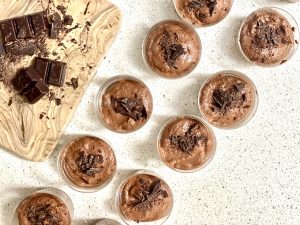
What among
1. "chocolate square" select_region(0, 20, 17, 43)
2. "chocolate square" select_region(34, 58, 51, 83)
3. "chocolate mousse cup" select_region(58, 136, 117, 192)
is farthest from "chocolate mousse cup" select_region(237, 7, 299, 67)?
"chocolate square" select_region(0, 20, 17, 43)

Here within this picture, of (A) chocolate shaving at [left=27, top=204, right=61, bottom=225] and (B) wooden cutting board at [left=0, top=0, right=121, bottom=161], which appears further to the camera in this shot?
(B) wooden cutting board at [left=0, top=0, right=121, bottom=161]

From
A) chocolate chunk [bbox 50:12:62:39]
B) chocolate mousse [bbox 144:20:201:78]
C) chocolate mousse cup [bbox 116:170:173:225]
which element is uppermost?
chocolate chunk [bbox 50:12:62:39]

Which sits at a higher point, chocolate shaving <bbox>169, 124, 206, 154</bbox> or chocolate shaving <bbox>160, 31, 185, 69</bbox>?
chocolate shaving <bbox>160, 31, 185, 69</bbox>

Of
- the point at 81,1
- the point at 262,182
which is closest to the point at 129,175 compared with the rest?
the point at 262,182

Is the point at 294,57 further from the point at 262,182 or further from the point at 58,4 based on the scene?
the point at 58,4

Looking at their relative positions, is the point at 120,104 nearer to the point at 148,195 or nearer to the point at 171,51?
the point at 171,51

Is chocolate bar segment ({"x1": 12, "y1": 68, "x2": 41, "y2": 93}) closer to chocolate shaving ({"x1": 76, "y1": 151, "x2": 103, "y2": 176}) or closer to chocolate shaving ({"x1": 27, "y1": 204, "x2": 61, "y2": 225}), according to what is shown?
chocolate shaving ({"x1": 76, "y1": 151, "x2": 103, "y2": 176})
